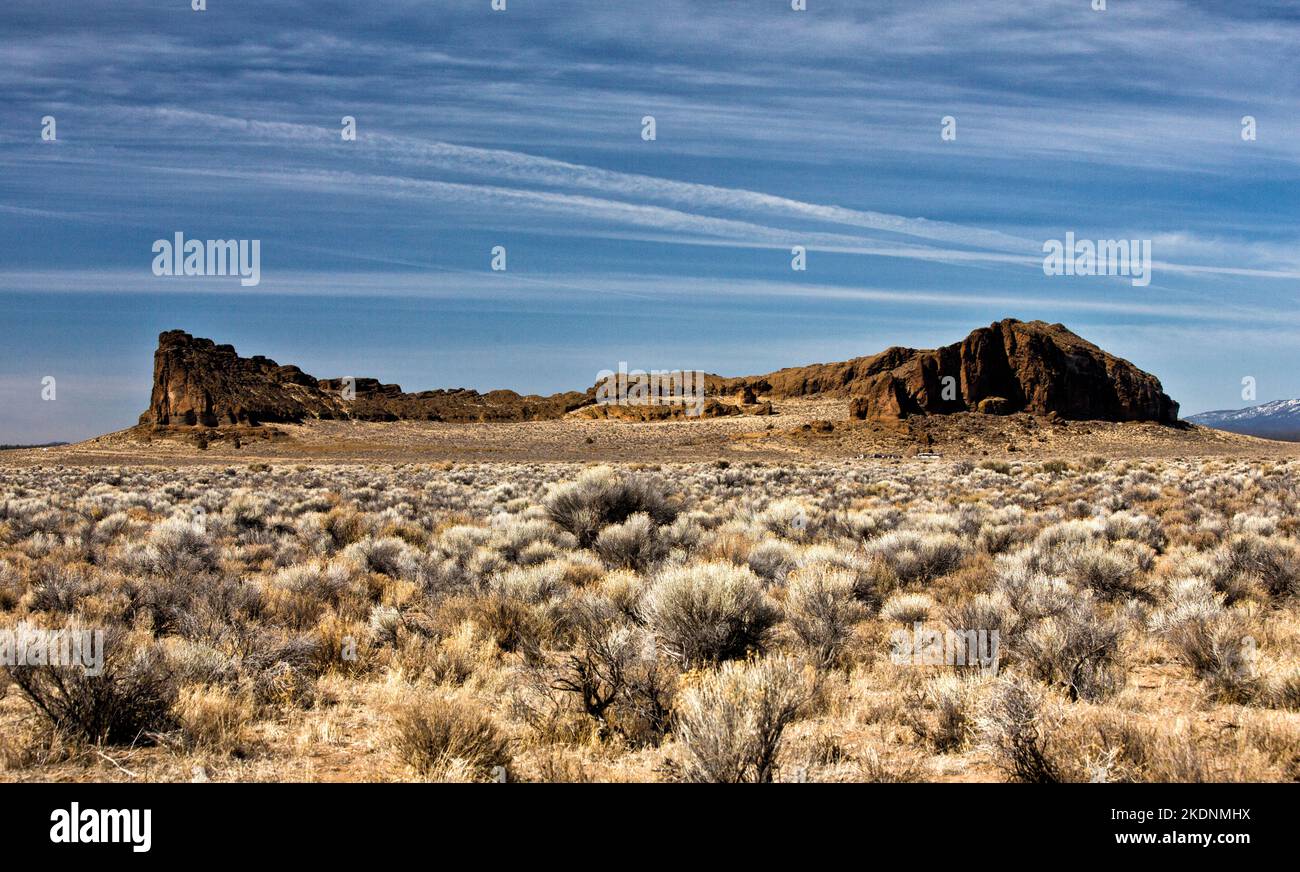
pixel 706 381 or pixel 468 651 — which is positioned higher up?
pixel 706 381

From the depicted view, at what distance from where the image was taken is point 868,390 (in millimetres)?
96250

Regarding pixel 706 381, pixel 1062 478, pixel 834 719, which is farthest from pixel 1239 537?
pixel 706 381

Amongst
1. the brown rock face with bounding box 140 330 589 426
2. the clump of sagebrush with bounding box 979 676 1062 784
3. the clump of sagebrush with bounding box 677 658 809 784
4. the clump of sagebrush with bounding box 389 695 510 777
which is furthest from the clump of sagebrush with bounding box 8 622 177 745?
the brown rock face with bounding box 140 330 589 426

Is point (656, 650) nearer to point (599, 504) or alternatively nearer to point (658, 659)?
point (658, 659)

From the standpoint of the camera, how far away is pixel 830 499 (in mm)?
17828

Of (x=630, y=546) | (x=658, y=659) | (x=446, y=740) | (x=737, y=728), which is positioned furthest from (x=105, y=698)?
(x=630, y=546)

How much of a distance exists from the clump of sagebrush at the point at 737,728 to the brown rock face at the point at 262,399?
101387 mm

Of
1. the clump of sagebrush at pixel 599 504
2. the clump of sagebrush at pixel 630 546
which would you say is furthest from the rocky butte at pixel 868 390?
the clump of sagebrush at pixel 630 546

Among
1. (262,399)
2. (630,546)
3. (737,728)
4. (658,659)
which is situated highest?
(262,399)

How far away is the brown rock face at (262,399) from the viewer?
93.9 meters

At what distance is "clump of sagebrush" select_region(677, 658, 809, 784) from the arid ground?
0.02 m

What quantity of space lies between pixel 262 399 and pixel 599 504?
103 meters
